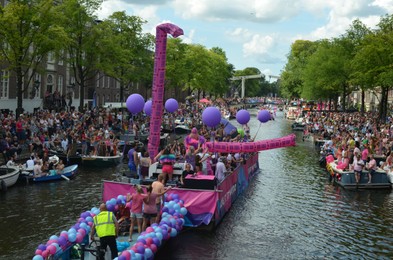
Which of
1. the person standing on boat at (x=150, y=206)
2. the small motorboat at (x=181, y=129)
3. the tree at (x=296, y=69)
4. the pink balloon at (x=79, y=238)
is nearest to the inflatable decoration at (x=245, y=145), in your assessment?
the person standing on boat at (x=150, y=206)

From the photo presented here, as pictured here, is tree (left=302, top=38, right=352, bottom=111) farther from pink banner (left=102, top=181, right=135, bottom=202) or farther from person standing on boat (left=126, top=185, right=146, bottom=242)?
person standing on boat (left=126, top=185, right=146, bottom=242)

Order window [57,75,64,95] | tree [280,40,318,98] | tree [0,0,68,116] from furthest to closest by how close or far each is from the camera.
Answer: tree [280,40,318,98], window [57,75,64,95], tree [0,0,68,116]

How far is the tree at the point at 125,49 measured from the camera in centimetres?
4782

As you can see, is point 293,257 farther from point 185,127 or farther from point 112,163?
point 185,127

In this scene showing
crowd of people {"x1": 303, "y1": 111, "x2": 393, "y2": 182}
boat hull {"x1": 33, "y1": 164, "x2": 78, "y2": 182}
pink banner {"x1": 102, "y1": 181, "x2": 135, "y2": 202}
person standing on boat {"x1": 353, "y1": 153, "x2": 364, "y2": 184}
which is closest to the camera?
pink banner {"x1": 102, "y1": 181, "x2": 135, "y2": 202}

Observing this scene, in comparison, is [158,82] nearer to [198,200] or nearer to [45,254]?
[198,200]

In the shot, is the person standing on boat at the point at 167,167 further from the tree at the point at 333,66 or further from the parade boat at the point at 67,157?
the tree at the point at 333,66

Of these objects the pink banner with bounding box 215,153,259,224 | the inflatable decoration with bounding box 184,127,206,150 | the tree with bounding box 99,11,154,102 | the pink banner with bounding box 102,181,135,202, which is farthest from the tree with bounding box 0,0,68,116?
the pink banner with bounding box 102,181,135,202

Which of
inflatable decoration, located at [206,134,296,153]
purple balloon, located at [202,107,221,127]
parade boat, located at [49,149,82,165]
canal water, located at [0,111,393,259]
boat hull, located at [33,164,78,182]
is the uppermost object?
purple balloon, located at [202,107,221,127]

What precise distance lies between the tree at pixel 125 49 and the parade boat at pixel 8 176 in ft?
87.1

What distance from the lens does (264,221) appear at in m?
17.8

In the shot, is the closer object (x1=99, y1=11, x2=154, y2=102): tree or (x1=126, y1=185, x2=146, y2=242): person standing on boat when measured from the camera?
(x1=126, y1=185, x2=146, y2=242): person standing on boat

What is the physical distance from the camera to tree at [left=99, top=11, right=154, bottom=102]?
47816 millimetres

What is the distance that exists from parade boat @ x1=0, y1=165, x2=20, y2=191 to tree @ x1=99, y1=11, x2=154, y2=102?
26.6m
